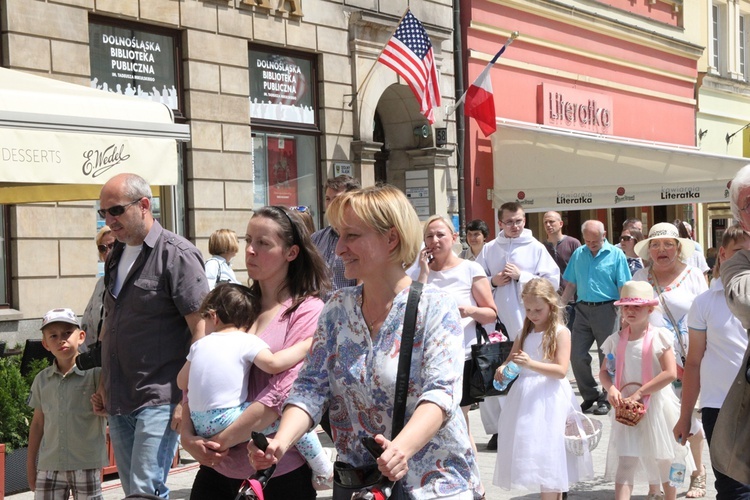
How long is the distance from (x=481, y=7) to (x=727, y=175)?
529 cm

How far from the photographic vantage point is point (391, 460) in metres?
3.19

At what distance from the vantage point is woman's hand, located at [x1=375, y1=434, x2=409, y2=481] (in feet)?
10.4

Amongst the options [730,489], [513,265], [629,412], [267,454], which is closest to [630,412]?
[629,412]

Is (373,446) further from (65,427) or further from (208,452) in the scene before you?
(65,427)

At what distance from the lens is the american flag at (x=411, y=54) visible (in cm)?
1641

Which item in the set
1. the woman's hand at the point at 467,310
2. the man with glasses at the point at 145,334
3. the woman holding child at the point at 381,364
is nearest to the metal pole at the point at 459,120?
the woman's hand at the point at 467,310

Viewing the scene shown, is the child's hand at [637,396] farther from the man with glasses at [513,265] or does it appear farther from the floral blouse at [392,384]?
the floral blouse at [392,384]

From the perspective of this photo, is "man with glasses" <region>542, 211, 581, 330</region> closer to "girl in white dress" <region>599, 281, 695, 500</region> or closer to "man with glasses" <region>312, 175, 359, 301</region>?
"girl in white dress" <region>599, 281, 695, 500</region>

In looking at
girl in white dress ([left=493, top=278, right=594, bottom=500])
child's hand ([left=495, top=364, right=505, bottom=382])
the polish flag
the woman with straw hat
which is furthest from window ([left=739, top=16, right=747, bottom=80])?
child's hand ([left=495, top=364, right=505, bottom=382])

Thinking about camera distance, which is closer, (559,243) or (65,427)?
(65,427)

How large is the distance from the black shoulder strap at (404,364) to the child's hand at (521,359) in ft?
11.3

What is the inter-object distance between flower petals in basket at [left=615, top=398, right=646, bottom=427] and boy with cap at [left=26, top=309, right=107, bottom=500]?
3146 mm

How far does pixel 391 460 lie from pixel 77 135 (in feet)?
14.2

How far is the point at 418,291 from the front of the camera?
3607 mm
